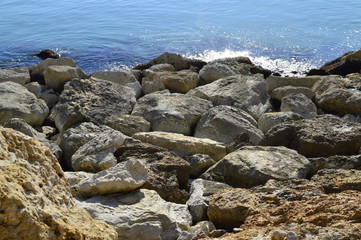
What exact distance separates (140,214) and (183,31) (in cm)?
1333

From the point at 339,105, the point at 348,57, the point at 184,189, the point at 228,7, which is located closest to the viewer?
the point at 184,189

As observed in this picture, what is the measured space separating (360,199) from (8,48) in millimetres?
13605

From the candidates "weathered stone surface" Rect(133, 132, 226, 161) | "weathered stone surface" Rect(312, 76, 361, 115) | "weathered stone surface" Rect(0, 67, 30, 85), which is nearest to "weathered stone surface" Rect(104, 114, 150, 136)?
"weathered stone surface" Rect(133, 132, 226, 161)

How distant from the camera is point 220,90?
27.7 ft

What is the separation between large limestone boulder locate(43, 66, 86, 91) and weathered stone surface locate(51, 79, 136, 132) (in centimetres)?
41

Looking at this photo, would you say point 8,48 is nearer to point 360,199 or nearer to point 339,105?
point 339,105

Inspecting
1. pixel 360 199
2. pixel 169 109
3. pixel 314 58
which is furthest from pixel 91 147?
pixel 314 58

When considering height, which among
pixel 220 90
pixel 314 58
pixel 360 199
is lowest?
pixel 314 58

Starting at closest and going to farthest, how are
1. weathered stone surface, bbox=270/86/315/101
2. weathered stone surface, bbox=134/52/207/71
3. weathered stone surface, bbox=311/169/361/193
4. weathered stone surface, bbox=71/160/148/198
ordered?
weathered stone surface, bbox=71/160/148/198 → weathered stone surface, bbox=311/169/361/193 → weathered stone surface, bbox=270/86/315/101 → weathered stone surface, bbox=134/52/207/71

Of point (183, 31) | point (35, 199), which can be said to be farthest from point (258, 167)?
point (183, 31)

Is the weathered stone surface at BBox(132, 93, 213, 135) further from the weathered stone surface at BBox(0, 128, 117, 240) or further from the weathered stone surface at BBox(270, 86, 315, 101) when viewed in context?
the weathered stone surface at BBox(0, 128, 117, 240)

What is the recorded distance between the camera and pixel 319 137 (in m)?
6.12

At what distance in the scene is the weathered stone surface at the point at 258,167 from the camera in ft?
17.3

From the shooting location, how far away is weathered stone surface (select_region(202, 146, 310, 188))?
17.3 feet
